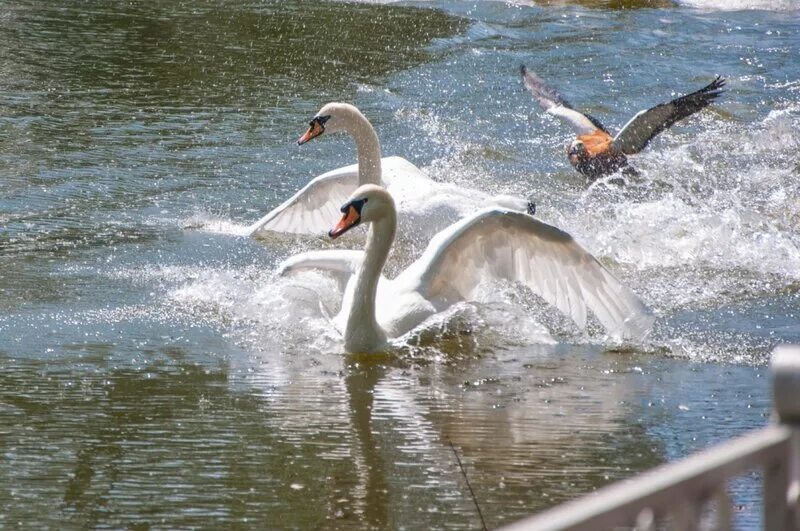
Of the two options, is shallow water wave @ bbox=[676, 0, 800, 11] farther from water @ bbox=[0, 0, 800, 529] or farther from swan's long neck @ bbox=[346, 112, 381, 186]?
A: swan's long neck @ bbox=[346, 112, 381, 186]

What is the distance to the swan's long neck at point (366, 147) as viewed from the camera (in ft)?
26.0

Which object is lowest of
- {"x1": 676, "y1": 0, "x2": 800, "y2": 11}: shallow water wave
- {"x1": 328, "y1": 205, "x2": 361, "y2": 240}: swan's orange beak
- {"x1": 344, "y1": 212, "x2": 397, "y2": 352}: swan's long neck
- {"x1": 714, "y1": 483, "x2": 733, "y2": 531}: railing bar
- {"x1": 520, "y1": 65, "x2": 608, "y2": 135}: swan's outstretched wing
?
{"x1": 344, "y1": 212, "x2": 397, "y2": 352}: swan's long neck

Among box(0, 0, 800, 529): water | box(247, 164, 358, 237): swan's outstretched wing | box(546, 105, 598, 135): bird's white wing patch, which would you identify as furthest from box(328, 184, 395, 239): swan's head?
box(546, 105, 598, 135): bird's white wing patch

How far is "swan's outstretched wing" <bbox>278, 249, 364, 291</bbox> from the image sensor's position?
670 cm

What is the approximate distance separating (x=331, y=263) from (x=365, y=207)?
2.23 feet

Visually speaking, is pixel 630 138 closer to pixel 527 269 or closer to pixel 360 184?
pixel 360 184

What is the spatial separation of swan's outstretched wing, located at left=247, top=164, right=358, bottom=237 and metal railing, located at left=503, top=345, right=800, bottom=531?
627 centimetres

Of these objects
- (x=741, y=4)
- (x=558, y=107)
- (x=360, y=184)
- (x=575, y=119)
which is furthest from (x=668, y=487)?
(x=741, y=4)

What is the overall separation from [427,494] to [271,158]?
6256 millimetres

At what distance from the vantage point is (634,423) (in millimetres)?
5059

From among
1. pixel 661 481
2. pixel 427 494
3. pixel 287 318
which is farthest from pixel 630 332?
pixel 661 481

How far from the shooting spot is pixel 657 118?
33.9ft

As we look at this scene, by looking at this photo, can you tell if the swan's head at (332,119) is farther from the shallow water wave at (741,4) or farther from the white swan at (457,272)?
the shallow water wave at (741,4)

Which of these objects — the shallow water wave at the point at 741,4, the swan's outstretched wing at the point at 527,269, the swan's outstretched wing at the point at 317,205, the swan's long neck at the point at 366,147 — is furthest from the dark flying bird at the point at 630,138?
the shallow water wave at the point at 741,4
